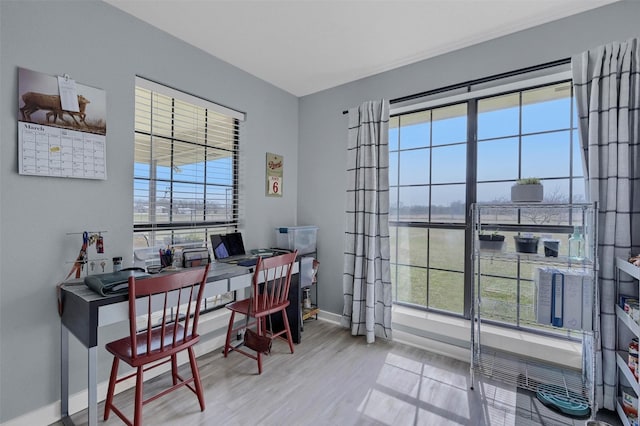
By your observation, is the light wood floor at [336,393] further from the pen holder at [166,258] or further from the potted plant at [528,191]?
the potted plant at [528,191]

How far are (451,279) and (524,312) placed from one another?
603 millimetres

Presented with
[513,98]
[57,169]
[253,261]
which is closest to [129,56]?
[57,169]

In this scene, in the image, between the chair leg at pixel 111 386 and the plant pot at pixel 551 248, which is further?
the plant pot at pixel 551 248

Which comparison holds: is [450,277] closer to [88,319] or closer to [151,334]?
[151,334]

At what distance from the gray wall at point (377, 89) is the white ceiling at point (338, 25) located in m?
0.09

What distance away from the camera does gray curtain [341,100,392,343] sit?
2.80 metres

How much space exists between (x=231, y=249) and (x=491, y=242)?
2.15 meters

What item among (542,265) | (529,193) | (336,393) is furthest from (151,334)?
(542,265)

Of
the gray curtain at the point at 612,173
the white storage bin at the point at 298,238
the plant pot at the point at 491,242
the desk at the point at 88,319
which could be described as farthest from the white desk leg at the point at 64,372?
the gray curtain at the point at 612,173

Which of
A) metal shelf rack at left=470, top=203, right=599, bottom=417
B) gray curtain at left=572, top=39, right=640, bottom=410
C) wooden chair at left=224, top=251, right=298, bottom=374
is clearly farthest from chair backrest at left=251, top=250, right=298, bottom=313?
gray curtain at left=572, top=39, right=640, bottom=410

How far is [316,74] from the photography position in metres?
3.00

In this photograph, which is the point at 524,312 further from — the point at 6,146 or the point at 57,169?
the point at 6,146

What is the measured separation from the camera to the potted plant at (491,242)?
2086 millimetres

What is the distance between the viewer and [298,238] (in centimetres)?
315
